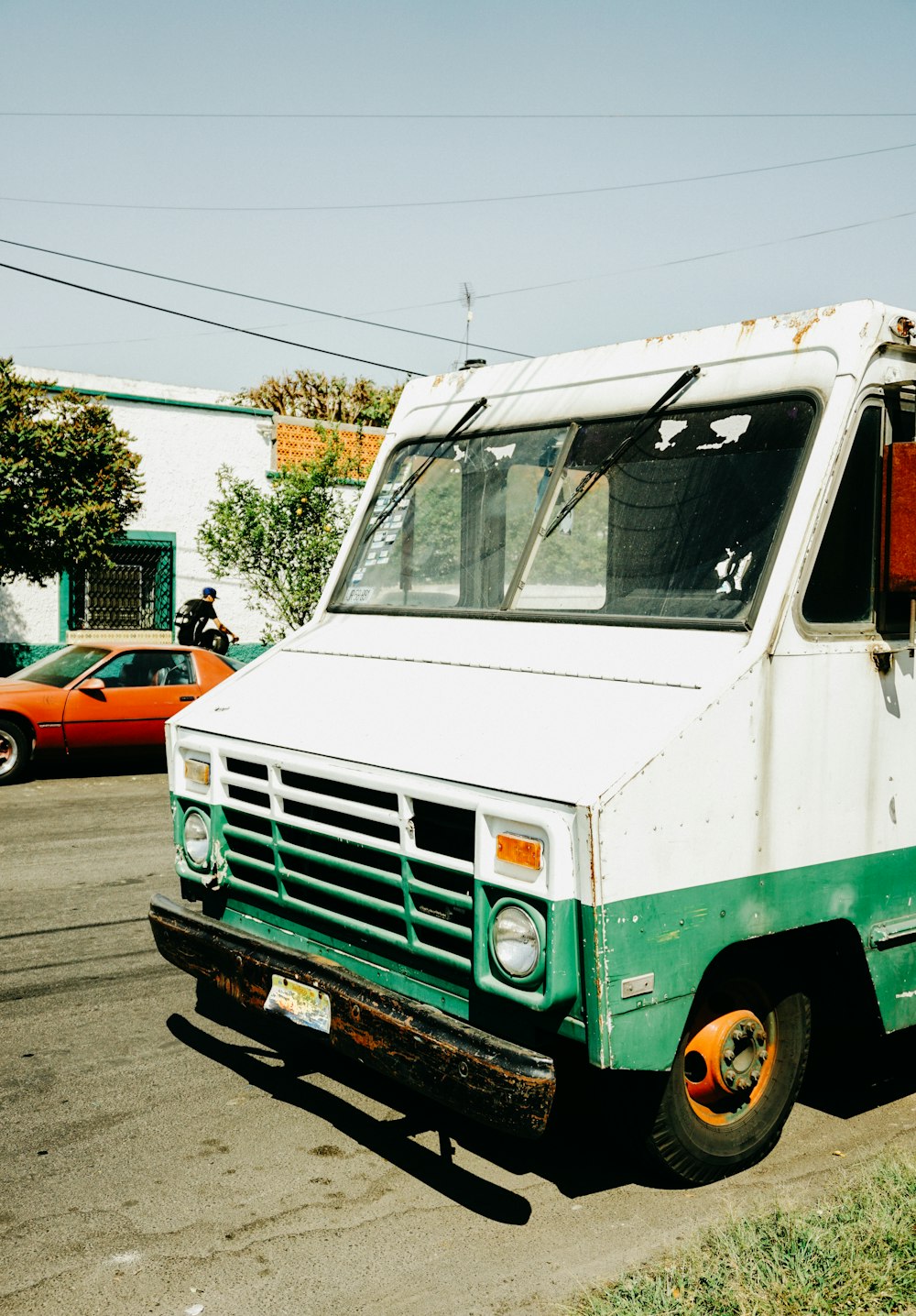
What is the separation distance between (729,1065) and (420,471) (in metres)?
2.73

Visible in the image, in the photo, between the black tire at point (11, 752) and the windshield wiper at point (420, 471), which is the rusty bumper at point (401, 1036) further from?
the black tire at point (11, 752)

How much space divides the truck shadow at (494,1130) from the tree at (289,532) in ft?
38.9

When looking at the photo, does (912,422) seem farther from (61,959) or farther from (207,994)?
(61,959)

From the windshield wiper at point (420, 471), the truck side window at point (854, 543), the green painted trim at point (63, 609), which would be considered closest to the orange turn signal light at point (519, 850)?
the truck side window at point (854, 543)

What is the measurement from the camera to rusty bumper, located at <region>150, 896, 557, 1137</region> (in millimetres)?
3475

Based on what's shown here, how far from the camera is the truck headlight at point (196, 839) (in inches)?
185

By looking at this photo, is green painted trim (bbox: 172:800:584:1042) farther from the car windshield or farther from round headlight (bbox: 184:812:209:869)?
the car windshield

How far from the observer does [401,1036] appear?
376cm

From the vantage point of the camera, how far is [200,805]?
4719mm

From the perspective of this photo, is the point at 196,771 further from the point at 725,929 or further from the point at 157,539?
the point at 157,539

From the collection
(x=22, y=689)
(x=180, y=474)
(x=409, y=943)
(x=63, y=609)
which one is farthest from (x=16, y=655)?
(x=409, y=943)

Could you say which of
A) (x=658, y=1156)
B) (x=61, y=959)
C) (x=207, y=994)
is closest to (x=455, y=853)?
(x=658, y=1156)

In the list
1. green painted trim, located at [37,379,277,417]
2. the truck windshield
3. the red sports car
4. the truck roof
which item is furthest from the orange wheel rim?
green painted trim, located at [37,379,277,417]

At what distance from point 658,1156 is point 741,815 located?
110cm
